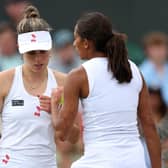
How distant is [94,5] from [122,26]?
1.49ft

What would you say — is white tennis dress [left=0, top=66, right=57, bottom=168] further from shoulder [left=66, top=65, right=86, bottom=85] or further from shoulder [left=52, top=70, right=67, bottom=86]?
shoulder [left=66, top=65, right=86, bottom=85]

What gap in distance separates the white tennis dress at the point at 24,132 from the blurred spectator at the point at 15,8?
508cm

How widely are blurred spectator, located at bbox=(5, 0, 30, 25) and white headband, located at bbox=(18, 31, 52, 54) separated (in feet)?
15.9

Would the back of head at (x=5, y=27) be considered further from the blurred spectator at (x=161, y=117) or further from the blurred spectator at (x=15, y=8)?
the blurred spectator at (x=161, y=117)

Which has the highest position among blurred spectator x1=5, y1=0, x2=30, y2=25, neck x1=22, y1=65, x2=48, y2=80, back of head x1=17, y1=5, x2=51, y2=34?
blurred spectator x1=5, y1=0, x2=30, y2=25

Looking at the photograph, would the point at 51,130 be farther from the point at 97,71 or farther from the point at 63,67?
the point at 63,67

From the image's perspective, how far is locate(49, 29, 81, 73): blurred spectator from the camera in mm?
10852

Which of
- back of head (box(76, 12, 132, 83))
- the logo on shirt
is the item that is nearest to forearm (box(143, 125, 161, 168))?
back of head (box(76, 12, 132, 83))

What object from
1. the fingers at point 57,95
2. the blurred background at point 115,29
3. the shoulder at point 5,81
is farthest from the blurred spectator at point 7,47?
the fingers at point 57,95

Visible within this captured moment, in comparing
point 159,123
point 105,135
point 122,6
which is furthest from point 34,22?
point 122,6

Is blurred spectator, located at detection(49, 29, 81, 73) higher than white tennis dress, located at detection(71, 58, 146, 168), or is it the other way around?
blurred spectator, located at detection(49, 29, 81, 73)

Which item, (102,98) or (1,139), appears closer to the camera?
(102,98)

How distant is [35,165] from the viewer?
19.8ft

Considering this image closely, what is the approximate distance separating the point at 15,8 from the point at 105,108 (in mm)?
5807
